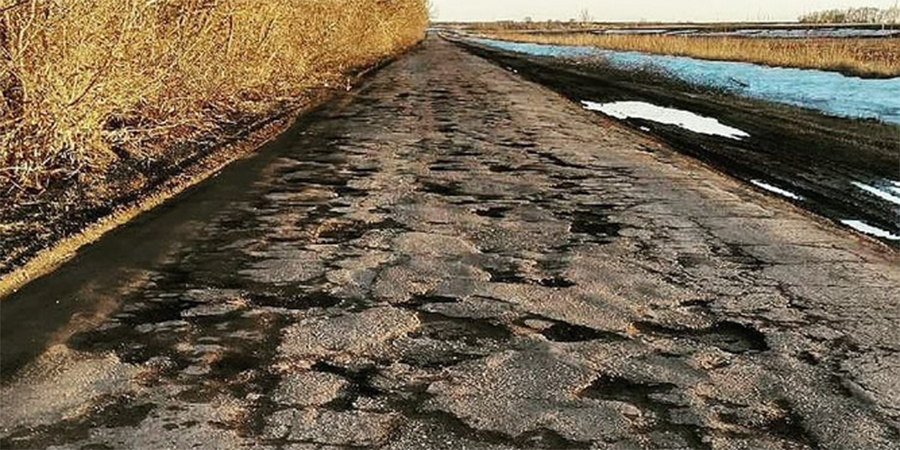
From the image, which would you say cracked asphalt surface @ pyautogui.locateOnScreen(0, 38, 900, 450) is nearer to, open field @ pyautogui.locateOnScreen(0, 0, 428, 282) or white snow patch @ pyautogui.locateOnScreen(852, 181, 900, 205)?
open field @ pyautogui.locateOnScreen(0, 0, 428, 282)

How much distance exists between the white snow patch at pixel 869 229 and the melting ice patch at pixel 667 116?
5.70 m

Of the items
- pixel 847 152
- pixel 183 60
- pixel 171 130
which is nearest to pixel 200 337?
pixel 171 130

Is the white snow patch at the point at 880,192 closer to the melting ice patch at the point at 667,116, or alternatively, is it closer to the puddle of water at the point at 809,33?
the melting ice patch at the point at 667,116

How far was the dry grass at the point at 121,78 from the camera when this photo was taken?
20.0 ft

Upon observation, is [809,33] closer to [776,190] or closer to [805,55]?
[805,55]

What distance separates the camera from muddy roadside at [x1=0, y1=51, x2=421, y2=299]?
15.5 feet

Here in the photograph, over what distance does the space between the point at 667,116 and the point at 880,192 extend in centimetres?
678

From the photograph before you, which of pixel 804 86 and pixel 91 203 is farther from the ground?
pixel 91 203

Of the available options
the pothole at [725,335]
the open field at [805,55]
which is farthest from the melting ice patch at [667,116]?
the open field at [805,55]

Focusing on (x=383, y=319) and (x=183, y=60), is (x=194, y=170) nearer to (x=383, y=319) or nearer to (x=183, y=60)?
(x=183, y=60)

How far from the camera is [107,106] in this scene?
23.1 ft

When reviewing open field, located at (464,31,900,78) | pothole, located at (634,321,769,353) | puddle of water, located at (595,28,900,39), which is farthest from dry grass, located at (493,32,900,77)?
pothole, located at (634,321,769,353)

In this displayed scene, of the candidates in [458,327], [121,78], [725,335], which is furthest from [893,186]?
[121,78]

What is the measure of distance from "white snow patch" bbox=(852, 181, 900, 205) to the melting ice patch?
3683 mm
